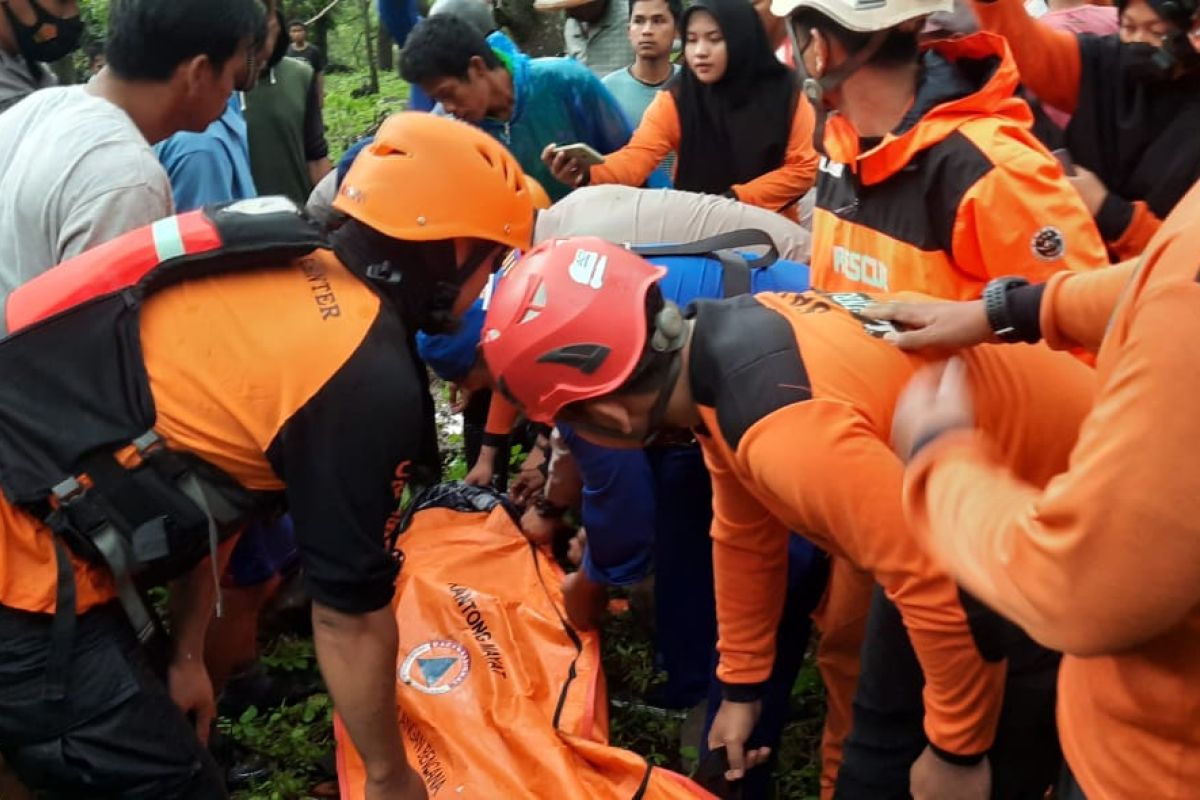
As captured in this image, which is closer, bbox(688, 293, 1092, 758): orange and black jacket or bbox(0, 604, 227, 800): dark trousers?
bbox(688, 293, 1092, 758): orange and black jacket

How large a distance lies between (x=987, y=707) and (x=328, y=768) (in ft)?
7.19

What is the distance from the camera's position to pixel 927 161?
2.36m

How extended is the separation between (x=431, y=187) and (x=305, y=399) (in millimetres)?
525

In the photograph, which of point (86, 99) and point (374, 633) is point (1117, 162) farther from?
point (86, 99)

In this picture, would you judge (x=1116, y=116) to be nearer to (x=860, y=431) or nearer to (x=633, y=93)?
(x=860, y=431)

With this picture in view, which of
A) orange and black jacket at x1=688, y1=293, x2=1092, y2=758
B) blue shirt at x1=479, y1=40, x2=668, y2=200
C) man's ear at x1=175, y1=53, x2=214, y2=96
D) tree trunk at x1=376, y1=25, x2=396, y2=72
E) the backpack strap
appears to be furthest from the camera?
tree trunk at x1=376, y1=25, x2=396, y2=72

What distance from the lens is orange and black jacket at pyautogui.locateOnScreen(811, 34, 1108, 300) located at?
7.27 feet

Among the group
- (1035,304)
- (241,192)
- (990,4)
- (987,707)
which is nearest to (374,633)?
(987,707)

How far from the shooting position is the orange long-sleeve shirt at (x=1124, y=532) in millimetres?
963

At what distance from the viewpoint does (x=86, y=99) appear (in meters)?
2.56

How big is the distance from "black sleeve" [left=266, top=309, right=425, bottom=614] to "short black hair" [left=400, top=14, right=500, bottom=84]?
97.4 inches

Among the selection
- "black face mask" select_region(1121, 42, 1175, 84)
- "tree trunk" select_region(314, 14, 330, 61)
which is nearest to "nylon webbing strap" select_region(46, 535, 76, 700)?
"black face mask" select_region(1121, 42, 1175, 84)

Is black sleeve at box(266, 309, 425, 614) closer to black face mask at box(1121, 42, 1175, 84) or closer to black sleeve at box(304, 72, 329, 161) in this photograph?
black face mask at box(1121, 42, 1175, 84)

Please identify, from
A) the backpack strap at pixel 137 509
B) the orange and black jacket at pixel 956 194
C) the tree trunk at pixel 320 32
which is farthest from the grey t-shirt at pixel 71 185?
the tree trunk at pixel 320 32
